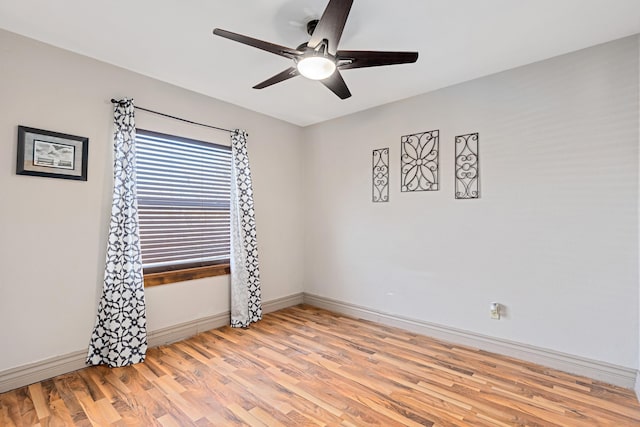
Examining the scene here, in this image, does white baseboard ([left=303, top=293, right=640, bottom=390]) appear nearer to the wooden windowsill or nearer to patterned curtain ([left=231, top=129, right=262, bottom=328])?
patterned curtain ([left=231, top=129, right=262, bottom=328])

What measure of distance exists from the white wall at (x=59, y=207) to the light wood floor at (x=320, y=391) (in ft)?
1.26

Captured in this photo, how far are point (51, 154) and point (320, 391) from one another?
2.68 metres

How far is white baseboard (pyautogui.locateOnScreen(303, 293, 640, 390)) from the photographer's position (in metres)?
2.39

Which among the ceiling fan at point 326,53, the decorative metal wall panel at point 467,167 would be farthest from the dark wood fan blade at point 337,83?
the decorative metal wall panel at point 467,167

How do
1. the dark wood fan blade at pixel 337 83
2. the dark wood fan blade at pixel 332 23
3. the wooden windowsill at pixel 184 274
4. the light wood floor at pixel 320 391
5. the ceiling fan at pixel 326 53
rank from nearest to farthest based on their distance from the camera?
the dark wood fan blade at pixel 332 23 < the ceiling fan at pixel 326 53 < the light wood floor at pixel 320 391 < the dark wood fan blade at pixel 337 83 < the wooden windowsill at pixel 184 274

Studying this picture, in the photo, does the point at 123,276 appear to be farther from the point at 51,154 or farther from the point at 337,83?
the point at 337,83

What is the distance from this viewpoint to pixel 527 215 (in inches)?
109

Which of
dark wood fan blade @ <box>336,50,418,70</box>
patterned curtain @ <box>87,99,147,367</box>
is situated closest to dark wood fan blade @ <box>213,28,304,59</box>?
dark wood fan blade @ <box>336,50,418,70</box>

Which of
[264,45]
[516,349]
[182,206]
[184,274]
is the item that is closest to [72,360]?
[184,274]

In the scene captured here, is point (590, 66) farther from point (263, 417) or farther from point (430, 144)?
point (263, 417)

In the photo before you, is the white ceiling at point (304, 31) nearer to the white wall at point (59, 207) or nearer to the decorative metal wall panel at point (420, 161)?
the white wall at point (59, 207)

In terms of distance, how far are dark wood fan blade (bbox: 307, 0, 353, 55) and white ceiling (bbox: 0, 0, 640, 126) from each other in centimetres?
36

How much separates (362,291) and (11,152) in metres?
3.44

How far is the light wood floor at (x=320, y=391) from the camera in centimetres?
200
